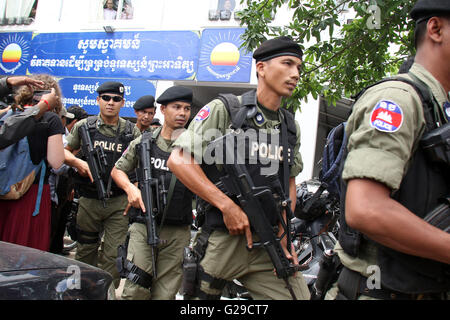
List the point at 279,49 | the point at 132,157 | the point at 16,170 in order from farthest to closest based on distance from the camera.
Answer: the point at 132,157, the point at 16,170, the point at 279,49

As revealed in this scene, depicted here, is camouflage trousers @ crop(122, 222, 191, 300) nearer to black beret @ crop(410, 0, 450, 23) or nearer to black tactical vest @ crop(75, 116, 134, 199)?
black tactical vest @ crop(75, 116, 134, 199)

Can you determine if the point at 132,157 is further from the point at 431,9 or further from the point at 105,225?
the point at 431,9

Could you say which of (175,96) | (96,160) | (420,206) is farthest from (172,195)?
(420,206)

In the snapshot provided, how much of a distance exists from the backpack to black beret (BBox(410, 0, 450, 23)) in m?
2.62

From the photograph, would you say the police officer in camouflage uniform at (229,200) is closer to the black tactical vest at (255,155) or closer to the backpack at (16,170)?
the black tactical vest at (255,155)

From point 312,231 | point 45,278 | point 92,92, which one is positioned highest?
point 92,92

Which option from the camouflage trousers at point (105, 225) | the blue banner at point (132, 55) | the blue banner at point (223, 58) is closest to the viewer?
the camouflage trousers at point (105, 225)

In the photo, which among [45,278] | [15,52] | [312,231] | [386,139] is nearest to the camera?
[386,139]

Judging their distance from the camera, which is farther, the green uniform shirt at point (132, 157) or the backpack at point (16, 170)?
the green uniform shirt at point (132, 157)

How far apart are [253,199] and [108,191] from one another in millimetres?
2156

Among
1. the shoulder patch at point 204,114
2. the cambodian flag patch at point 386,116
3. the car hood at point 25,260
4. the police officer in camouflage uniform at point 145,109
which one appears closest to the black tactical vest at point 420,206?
the cambodian flag patch at point 386,116

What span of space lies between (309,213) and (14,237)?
8.38ft

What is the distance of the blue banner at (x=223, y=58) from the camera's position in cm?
832

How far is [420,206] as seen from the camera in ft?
3.62
